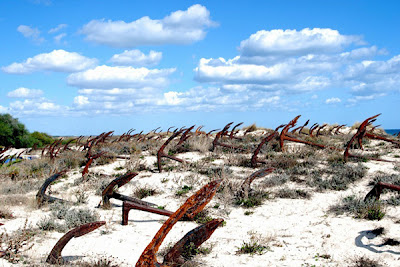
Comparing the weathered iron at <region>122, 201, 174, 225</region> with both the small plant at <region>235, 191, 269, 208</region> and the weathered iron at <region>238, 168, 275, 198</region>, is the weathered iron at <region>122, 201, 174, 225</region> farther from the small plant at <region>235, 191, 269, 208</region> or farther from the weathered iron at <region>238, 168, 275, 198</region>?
the weathered iron at <region>238, 168, 275, 198</region>

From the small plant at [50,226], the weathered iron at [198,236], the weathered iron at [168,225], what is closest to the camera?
the weathered iron at [168,225]

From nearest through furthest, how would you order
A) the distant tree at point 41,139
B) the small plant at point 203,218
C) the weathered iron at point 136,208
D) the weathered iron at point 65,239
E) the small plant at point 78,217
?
1. the weathered iron at point 65,239
2. the weathered iron at point 136,208
3. the small plant at point 78,217
4. the small plant at point 203,218
5. the distant tree at point 41,139

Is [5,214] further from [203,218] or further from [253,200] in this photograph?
[253,200]

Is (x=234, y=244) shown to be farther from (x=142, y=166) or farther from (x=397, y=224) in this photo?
(x=142, y=166)

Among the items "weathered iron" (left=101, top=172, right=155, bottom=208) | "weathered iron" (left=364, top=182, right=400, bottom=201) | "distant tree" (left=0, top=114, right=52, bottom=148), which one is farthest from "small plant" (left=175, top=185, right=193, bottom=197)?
"distant tree" (left=0, top=114, right=52, bottom=148)

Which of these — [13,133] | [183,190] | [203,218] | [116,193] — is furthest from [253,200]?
A: [13,133]

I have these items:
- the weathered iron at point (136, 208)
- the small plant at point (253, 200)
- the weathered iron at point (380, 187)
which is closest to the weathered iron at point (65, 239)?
the weathered iron at point (136, 208)

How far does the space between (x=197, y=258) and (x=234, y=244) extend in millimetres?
669

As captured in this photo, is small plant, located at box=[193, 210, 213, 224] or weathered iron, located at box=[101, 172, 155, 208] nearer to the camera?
weathered iron, located at box=[101, 172, 155, 208]

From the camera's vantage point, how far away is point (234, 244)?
4.36 metres

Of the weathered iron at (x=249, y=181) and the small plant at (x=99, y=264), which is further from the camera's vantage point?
the weathered iron at (x=249, y=181)

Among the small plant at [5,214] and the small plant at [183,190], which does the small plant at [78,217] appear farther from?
the small plant at [183,190]

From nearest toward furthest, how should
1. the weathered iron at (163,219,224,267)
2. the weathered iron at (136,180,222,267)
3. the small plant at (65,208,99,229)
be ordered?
the weathered iron at (136,180,222,267) → the weathered iron at (163,219,224,267) → the small plant at (65,208,99,229)

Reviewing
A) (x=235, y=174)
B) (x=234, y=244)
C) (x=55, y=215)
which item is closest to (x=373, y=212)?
(x=234, y=244)
